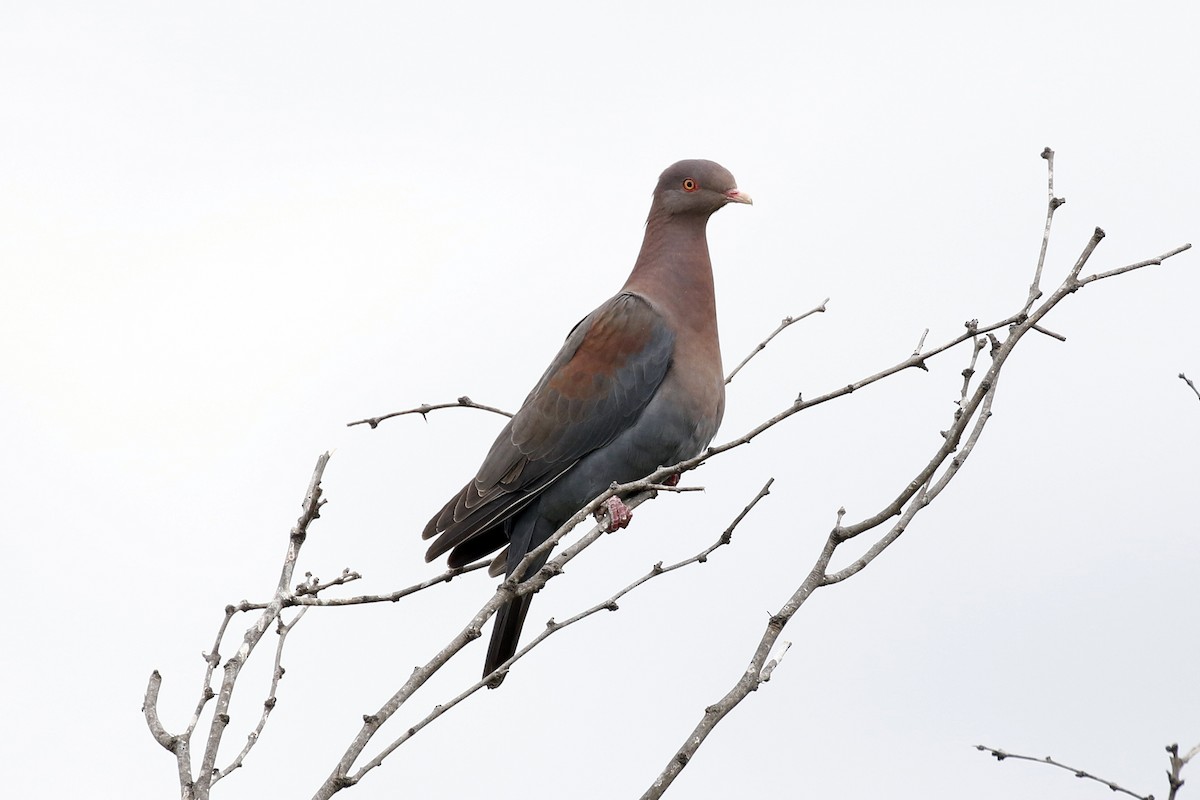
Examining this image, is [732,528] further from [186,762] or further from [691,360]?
[691,360]

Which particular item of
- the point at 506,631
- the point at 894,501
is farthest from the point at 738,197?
the point at 894,501

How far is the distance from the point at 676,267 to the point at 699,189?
15.1 inches

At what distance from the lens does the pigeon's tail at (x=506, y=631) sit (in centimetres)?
562

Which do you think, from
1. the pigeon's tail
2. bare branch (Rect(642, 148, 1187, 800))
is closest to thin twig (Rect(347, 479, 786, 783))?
bare branch (Rect(642, 148, 1187, 800))

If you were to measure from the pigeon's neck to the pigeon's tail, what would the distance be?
142 centimetres

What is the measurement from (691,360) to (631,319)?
1.04 ft

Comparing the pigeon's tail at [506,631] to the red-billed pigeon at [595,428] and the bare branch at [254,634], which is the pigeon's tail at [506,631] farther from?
the bare branch at [254,634]

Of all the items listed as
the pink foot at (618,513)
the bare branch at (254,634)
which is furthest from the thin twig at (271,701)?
the pink foot at (618,513)

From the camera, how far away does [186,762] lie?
10.9ft

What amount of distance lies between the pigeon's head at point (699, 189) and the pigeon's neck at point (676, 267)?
0.05 metres

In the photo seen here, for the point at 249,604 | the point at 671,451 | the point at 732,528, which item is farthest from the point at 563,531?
the point at 671,451

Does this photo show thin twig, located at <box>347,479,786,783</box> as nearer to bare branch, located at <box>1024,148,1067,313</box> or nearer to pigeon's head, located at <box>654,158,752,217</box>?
bare branch, located at <box>1024,148,1067,313</box>

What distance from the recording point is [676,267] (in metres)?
6.25

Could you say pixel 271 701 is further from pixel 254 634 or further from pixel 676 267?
pixel 676 267
